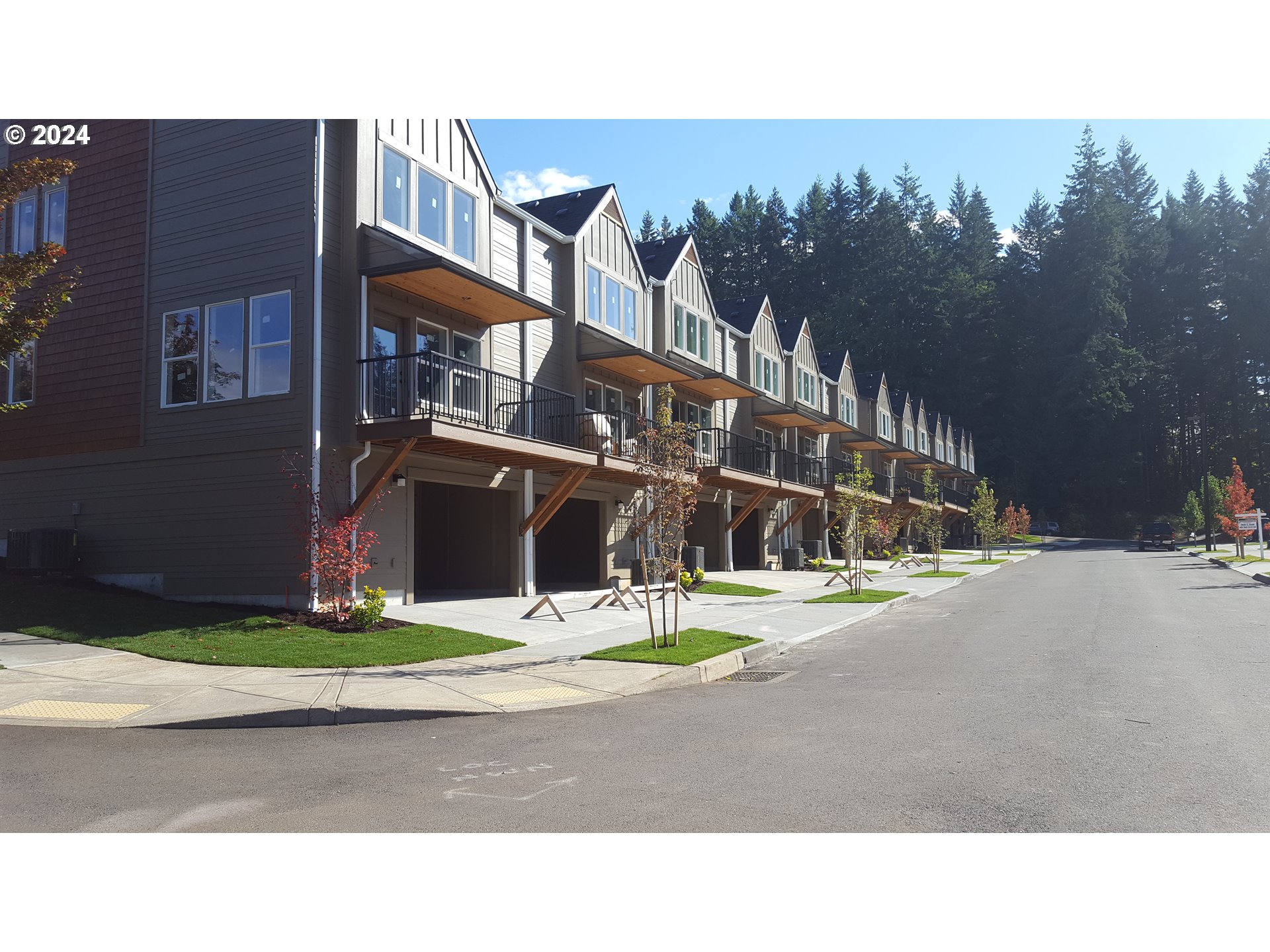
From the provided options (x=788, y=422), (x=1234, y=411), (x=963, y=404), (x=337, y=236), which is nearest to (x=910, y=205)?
(x=963, y=404)

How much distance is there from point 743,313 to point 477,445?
23733mm

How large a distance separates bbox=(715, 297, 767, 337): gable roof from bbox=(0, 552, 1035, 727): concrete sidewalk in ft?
75.1

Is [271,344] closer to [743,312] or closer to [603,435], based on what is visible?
[603,435]

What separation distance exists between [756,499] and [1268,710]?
2456cm

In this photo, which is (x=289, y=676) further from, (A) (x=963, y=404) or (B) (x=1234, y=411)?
(B) (x=1234, y=411)

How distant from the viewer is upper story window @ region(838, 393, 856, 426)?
51.2 metres

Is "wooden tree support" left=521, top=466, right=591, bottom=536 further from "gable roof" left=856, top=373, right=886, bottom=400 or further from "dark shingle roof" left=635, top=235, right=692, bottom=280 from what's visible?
"gable roof" left=856, top=373, right=886, bottom=400

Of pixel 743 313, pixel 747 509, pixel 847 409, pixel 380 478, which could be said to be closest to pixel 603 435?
pixel 380 478

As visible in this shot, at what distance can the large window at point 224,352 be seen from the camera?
17141mm

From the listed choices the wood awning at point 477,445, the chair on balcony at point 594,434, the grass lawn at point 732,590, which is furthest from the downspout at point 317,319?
the grass lawn at point 732,590

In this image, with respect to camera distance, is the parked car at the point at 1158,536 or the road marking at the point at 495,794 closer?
the road marking at the point at 495,794

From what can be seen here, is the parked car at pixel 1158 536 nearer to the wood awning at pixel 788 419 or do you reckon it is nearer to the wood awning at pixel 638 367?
the wood awning at pixel 788 419

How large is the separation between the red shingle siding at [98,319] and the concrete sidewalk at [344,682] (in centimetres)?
610

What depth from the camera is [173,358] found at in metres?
18.0
